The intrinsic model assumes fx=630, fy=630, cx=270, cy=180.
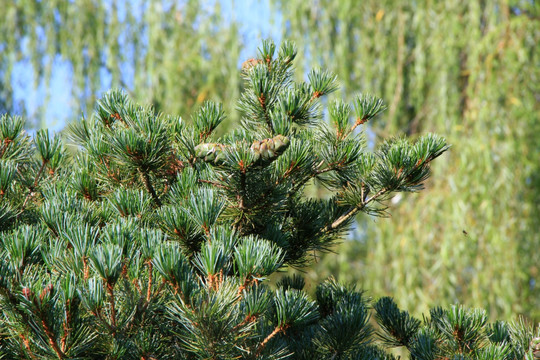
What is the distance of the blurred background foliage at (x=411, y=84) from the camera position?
2811 mm

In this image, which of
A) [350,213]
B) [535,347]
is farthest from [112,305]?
[535,347]

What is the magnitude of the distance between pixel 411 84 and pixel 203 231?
244cm

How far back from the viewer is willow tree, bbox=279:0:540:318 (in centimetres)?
278

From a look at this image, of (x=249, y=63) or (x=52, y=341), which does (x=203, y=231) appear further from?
(x=249, y=63)

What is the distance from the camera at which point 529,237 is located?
2746 millimetres

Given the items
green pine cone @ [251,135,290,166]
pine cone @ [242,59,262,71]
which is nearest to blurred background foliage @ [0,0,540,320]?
pine cone @ [242,59,262,71]

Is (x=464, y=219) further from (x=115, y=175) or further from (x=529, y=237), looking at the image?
(x=115, y=175)

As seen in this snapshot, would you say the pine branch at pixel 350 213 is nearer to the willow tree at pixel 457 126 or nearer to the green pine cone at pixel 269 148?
the green pine cone at pixel 269 148

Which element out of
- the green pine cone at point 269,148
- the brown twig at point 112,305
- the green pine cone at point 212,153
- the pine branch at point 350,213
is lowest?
the brown twig at point 112,305

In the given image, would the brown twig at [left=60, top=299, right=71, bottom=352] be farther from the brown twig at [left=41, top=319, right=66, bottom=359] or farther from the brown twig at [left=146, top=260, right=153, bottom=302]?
the brown twig at [left=146, top=260, right=153, bottom=302]

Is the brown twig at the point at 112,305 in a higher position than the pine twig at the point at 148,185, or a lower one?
lower

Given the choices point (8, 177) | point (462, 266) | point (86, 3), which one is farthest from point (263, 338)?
point (86, 3)

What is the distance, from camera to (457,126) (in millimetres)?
3004

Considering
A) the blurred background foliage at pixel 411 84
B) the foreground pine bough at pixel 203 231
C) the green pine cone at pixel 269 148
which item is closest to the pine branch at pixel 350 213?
the foreground pine bough at pixel 203 231
